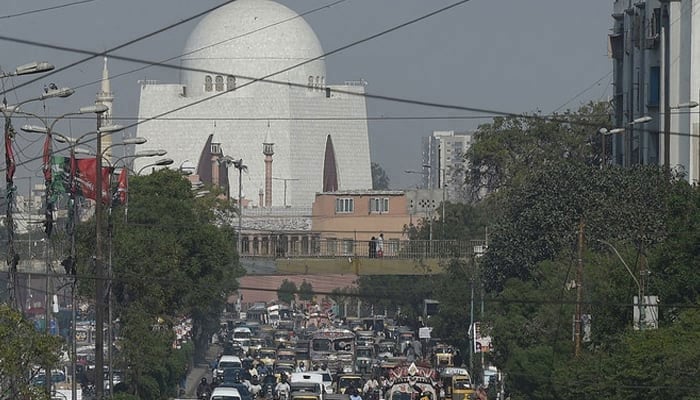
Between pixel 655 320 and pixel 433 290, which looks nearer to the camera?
pixel 655 320

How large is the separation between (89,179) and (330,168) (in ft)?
340

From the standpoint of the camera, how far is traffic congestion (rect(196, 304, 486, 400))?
46.3 metres

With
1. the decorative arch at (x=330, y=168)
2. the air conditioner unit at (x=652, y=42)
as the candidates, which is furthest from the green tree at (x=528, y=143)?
the decorative arch at (x=330, y=168)

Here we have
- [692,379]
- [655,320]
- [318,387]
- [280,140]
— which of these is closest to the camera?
[692,379]

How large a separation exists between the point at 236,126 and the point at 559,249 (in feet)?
296

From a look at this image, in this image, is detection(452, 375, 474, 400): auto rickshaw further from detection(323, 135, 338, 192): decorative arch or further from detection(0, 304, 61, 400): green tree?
detection(323, 135, 338, 192): decorative arch

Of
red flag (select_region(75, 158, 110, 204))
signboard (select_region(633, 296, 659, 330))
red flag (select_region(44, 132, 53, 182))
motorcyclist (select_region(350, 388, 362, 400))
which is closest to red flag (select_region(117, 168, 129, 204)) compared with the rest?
red flag (select_region(75, 158, 110, 204))

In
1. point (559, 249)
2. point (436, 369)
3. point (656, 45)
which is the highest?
point (656, 45)

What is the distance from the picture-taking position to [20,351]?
28.8 meters

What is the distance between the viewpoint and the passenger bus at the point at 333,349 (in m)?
63.2

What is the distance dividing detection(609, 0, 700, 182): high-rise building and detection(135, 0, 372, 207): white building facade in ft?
215

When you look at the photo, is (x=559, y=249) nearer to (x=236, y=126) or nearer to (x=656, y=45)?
(x=656, y=45)

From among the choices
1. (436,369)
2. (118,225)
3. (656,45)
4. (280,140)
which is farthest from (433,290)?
(280,140)

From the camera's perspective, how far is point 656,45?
59.3 metres
